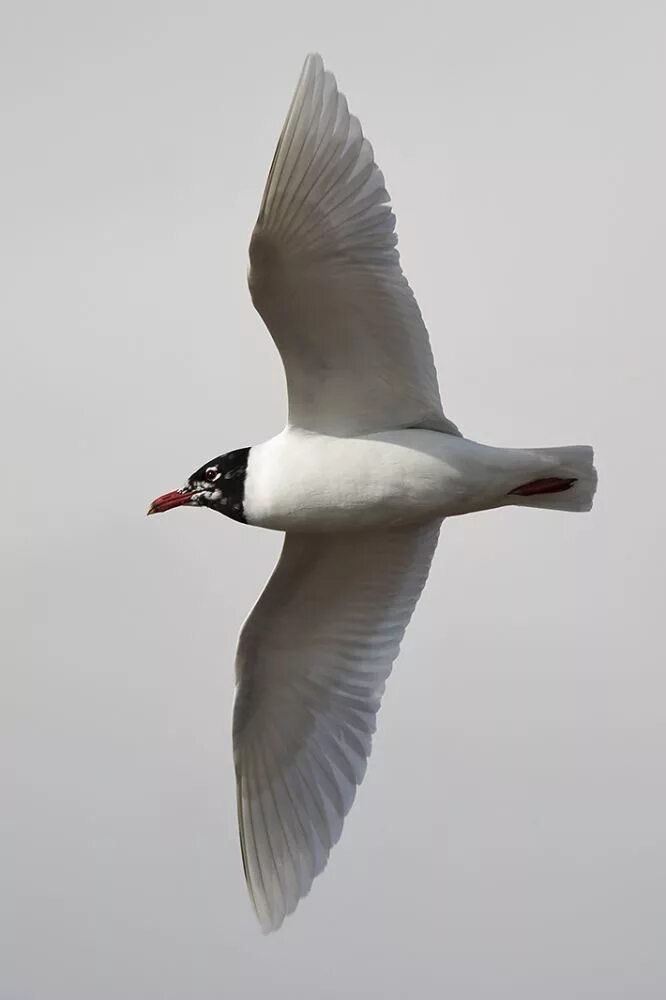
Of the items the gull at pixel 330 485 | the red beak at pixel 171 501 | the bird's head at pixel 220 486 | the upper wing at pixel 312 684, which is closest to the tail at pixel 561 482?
the gull at pixel 330 485

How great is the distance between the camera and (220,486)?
728 cm

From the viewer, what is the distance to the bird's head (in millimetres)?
7230

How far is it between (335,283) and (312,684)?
1.70 m

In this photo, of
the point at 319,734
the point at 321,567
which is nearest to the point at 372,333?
the point at 321,567

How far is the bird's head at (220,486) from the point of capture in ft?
23.7

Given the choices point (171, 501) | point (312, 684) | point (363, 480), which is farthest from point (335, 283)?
point (312, 684)

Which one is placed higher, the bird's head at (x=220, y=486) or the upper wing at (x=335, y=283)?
the upper wing at (x=335, y=283)

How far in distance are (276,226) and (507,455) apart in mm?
1196

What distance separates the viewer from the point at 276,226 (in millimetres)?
6719

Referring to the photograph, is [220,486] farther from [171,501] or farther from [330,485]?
[330,485]

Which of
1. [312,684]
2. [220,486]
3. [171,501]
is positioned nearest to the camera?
[220,486]

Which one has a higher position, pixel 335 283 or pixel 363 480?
pixel 335 283

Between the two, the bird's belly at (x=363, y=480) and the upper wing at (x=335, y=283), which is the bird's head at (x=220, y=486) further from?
the upper wing at (x=335, y=283)

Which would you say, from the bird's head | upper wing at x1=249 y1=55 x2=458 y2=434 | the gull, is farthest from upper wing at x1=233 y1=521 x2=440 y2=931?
upper wing at x1=249 y1=55 x2=458 y2=434
